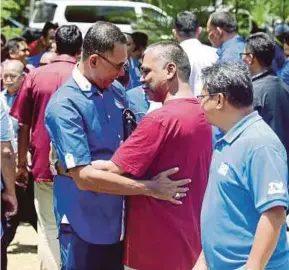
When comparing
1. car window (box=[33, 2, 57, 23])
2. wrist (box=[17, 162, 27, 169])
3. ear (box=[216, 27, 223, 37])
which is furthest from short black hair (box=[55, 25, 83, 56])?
car window (box=[33, 2, 57, 23])

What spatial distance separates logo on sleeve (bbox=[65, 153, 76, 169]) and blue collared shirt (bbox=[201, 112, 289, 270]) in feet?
2.74

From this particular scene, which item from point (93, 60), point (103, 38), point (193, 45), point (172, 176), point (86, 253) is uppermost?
point (103, 38)

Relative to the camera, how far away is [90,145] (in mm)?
4613

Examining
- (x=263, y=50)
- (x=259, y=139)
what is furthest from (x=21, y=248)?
(x=259, y=139)

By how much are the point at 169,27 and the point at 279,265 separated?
846 cm

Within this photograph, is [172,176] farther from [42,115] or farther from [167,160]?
[42,115]

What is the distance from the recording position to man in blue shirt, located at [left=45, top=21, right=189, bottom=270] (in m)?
4.52

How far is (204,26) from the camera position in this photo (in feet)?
39.2

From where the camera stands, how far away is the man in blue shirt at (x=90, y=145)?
452cm

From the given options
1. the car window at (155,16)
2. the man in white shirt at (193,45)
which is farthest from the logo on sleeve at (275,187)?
the car window at (155,16)

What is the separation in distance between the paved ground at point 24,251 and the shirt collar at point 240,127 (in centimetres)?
441

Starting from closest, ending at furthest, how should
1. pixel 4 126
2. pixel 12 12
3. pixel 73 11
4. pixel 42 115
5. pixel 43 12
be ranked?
pixel 4 126
pixel 42 115
pixel 12 12
pixel 73 11
pixel 43 12

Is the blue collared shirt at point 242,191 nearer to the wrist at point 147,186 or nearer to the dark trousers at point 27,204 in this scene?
the wrist at point 147,186

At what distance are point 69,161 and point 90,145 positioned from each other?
167 millimetres
